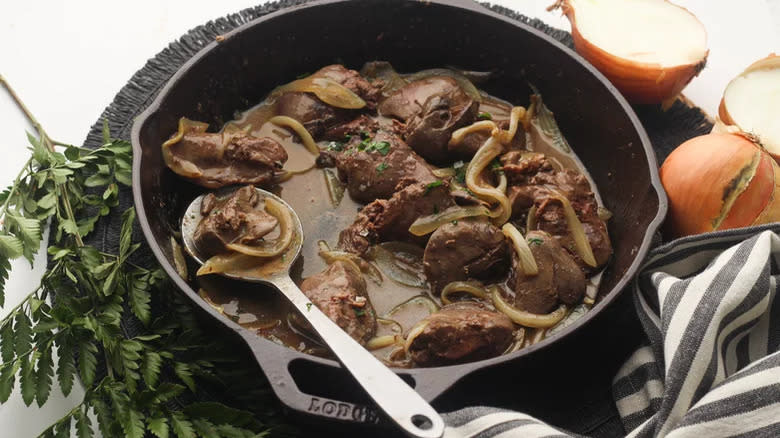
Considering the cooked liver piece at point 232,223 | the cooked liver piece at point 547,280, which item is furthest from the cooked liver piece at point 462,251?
the cooked liver piece at point 232,223

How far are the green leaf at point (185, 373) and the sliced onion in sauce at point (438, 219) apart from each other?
1.11m

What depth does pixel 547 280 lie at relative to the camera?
339cm

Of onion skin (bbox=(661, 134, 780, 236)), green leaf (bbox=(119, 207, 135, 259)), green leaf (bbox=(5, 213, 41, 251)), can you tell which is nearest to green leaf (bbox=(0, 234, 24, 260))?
green leaf (bbox=(5, 213, 41, 251))

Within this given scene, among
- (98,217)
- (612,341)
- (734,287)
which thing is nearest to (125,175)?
(98,217)

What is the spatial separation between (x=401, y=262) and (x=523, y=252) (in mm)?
558

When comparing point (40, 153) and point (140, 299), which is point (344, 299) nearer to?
point (140, 299)

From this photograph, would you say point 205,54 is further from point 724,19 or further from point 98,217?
point 724,19

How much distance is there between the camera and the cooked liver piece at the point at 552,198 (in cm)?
360

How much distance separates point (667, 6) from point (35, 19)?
11.8ft

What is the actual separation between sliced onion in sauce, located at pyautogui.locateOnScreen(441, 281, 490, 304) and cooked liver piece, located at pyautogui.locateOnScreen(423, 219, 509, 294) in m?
0.02

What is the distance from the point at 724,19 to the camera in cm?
510

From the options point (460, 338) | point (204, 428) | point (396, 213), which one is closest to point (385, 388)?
point (460, 338)

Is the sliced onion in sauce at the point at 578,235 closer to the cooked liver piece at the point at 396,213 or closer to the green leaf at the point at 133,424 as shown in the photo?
the cooked liver piece at the point at 396,213

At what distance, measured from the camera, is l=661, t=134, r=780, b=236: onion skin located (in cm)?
348
